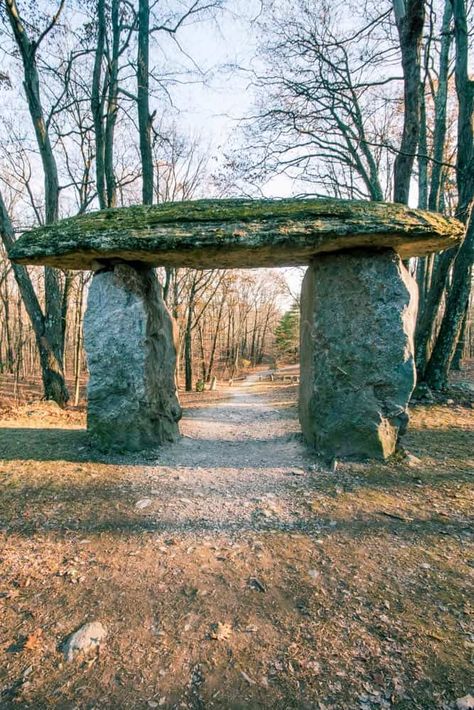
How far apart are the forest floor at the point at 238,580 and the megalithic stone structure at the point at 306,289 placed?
53 cm

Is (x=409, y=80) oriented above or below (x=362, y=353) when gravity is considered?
above

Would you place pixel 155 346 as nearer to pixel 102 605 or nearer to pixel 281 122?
pixel 102 605

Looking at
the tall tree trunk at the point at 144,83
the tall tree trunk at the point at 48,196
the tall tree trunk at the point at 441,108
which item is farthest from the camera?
the tall tree trunk at the point at 441,108

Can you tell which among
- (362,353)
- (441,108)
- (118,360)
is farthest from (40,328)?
(441,108)

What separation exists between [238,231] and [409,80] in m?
4.32

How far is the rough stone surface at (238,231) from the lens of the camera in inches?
150

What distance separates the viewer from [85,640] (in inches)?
77.5

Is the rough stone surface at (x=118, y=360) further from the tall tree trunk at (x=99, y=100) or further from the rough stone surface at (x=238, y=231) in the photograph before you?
the tall tree trunk at (x=99, y=100)

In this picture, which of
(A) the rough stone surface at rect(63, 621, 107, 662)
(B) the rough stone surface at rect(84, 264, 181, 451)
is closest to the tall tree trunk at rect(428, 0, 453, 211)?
(B) the rough stone surface at rect(84, 264, 181, 451)

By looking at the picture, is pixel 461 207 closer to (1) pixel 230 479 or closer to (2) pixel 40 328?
(1) pixel 230 479

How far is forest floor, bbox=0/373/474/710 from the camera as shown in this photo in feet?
5.78

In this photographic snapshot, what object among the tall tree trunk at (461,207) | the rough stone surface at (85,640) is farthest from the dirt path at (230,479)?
the tall tree trunk at (461,207)

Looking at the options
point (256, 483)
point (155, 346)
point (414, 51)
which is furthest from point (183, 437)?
point (414, 51)

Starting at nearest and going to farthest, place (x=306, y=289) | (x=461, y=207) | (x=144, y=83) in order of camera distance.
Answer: (x=306, y=289)
(x=461, y=207)
(x=144, y=83)
